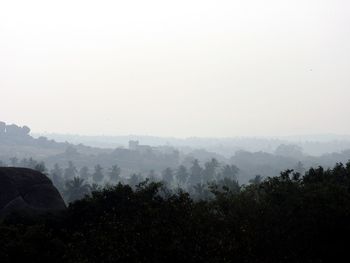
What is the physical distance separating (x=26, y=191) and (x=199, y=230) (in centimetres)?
2330

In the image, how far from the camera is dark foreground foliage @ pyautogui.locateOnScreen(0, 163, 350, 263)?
56.5ft

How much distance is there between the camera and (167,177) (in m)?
143

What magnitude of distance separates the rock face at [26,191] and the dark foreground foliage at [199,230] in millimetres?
9863

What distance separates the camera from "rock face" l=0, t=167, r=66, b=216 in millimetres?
35469

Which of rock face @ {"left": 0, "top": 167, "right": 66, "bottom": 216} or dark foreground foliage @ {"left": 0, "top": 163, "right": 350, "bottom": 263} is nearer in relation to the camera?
dark foreground foliage @ {"left": 0, "top": 163, "right": 350, "bottom": 263}

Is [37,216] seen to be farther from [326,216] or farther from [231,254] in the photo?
[326,216]

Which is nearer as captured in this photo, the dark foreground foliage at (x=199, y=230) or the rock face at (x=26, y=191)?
the dark foreground foliage at (x=199, y=230)

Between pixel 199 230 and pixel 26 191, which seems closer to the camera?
pixel 199 230

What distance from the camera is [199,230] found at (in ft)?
61.3

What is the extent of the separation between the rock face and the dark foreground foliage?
388 inches

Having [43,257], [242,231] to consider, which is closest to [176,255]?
Answer: [242,231]

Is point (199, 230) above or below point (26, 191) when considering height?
above

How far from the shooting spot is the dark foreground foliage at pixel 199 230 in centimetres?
1722

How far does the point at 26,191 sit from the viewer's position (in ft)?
123
